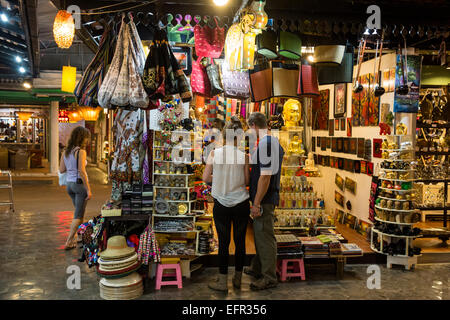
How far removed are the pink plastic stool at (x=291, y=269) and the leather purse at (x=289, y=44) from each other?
93.7 inches

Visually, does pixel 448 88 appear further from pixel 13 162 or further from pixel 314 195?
pixel 13 162

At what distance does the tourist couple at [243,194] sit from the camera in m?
4.12

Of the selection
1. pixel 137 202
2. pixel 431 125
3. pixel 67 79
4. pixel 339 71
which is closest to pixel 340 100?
pixel 431 125

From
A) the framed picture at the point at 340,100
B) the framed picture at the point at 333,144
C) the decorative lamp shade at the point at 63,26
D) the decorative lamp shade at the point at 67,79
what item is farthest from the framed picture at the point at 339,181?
the decorative lamp shade at the point at 67,79

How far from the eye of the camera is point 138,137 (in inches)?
181

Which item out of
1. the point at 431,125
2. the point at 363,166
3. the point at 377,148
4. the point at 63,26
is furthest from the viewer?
the point at 363,166

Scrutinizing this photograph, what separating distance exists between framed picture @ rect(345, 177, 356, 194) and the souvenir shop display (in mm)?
1351

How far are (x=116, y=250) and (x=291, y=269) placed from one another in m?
2.02

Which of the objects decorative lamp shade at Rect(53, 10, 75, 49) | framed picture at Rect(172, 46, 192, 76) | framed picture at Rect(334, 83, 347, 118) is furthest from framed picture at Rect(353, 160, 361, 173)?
decorative lamp shade at Rect(53, 10, 75, 49)

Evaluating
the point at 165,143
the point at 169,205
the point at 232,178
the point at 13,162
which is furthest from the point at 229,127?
the point at 13,162

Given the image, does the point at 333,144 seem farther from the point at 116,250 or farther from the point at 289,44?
the point at 116,250

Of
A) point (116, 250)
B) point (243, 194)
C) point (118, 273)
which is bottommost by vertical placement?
point (118, 273)

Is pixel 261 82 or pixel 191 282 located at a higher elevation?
pixel 261 82

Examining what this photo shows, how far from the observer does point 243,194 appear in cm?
414
